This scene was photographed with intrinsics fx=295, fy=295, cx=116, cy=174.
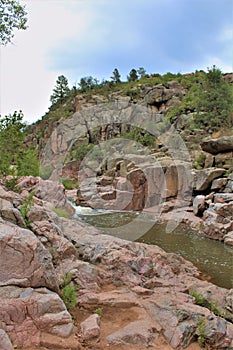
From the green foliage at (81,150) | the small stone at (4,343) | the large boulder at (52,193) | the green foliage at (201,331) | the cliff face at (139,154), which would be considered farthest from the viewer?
the green foliage at (81,150)

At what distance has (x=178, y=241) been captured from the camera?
1192 centimetres

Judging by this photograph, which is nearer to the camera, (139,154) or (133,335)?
(133,335)

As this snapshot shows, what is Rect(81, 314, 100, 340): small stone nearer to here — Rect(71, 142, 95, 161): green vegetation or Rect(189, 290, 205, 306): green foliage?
Rect(189, 290, 205, 306): green foliage

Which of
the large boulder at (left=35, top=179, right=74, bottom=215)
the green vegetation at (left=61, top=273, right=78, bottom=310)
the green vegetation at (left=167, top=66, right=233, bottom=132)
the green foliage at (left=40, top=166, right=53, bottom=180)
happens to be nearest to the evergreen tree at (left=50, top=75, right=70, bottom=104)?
the green foliage at (left=40, top=166, right=53, bottom=180)

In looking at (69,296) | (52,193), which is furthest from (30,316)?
(52,193)

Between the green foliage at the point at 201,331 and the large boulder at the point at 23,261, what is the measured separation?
2.30m

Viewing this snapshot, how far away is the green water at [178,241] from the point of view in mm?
8969

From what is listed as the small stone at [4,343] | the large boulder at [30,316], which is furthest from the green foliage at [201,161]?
the small stone at [4,343]

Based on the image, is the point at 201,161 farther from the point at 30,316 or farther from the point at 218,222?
the point at 30,316

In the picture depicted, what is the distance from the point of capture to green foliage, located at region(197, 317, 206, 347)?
4457 millimetres

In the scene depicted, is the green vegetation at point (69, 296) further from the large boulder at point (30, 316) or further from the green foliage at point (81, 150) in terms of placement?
the green foliage at point (81, 150)

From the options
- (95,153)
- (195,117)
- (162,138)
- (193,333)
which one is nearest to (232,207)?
(193,333)

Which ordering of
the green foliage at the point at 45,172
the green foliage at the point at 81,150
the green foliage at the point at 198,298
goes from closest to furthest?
1. the green foliage at the point at 198,298
2. the green foliage at the point at 45,172
3. the green foliage at the point at 81,150

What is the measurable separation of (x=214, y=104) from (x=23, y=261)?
2451cm
